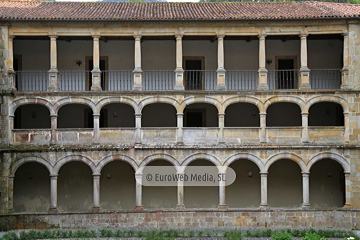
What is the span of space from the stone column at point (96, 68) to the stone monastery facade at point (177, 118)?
50 mm

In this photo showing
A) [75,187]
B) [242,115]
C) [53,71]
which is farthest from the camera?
[242,115]

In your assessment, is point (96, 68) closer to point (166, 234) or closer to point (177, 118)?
point (177, 118)

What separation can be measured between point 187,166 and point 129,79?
514 centimetres

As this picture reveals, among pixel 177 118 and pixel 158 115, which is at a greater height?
pixel 158 115

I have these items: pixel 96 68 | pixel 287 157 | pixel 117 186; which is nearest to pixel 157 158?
pixel 117 186

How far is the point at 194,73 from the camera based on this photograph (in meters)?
23.3

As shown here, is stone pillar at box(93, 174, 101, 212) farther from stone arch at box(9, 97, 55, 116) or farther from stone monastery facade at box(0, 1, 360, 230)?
stone arch at box(9, 97, 55, 116)

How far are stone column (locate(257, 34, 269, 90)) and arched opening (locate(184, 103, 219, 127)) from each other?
3171mm

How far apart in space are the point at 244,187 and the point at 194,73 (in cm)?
619

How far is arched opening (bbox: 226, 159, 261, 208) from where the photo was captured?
2298 centimetres

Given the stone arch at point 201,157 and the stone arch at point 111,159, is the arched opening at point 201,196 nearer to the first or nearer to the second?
the stone arch at point 201,157

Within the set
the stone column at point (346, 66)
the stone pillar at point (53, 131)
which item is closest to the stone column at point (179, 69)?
the stone pillar at point (53, 131)

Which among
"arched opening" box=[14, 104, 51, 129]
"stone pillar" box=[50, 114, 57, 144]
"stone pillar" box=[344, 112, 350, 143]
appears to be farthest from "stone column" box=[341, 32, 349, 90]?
"arched opening" box=[14, 104, 51, 129]

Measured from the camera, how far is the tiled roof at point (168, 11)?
20766mm
